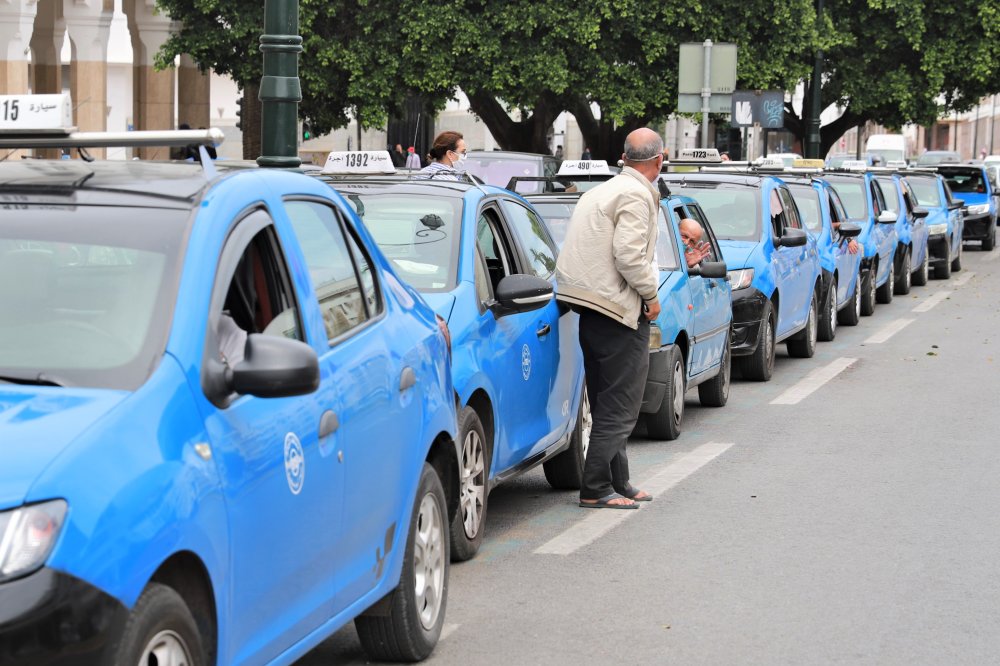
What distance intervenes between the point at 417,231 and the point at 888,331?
12346 millimetres

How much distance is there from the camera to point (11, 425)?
3.59 meters

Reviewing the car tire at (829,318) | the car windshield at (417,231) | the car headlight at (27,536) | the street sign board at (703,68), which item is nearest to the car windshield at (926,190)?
the street sign board at (703,68)

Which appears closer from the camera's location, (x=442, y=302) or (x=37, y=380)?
(x=37, y=380)

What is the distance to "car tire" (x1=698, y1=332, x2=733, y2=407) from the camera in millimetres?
12797

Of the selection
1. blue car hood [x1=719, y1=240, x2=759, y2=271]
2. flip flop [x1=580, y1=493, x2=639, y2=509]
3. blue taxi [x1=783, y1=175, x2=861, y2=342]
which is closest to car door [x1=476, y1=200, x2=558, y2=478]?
flip flop [x1=580, y1=493, x2=639, y2=509]

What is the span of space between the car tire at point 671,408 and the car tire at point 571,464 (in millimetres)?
1570

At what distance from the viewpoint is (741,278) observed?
46.7ft

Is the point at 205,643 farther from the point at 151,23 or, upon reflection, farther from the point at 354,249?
the point at 151,23

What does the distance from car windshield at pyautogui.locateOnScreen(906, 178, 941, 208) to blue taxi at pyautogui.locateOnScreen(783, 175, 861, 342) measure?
33.9ft

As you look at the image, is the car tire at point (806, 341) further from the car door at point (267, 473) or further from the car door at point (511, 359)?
the car door at point (267, 473)

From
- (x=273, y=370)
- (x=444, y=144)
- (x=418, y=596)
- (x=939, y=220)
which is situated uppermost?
(x=444, y=144)

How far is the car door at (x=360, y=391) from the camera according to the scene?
189 inches

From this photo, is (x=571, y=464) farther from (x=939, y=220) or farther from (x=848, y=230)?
(x=939, y=220)

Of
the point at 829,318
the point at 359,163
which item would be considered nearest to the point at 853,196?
the point at 829,318
